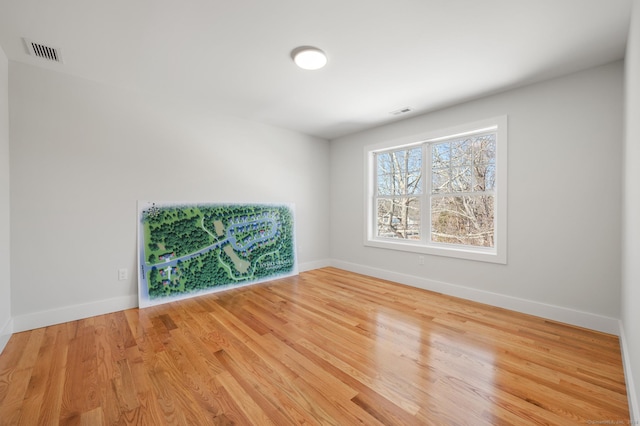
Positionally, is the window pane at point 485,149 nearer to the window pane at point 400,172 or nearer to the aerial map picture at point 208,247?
the window pane at point 400,172

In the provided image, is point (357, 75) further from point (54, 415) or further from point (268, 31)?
point (54, 415)

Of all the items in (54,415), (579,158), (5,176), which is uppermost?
(579,158)

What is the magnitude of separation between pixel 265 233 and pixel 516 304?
333 centimetres

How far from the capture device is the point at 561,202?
265cm

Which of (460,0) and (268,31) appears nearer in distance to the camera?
(460,0)

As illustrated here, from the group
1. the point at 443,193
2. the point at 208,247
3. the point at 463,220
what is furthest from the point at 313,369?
the point at 443,193

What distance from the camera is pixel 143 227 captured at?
312cm

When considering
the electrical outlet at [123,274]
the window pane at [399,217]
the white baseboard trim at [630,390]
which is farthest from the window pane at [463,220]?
the electrical outlet at [123,274]

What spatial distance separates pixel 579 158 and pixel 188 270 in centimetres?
442

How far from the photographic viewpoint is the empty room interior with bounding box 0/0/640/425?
5.43 ft

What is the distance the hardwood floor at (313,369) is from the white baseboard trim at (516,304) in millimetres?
105

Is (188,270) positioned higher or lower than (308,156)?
lower

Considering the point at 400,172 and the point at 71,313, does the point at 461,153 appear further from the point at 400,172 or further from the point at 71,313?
the point at 71,313

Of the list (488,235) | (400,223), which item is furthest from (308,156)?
(488,235)
